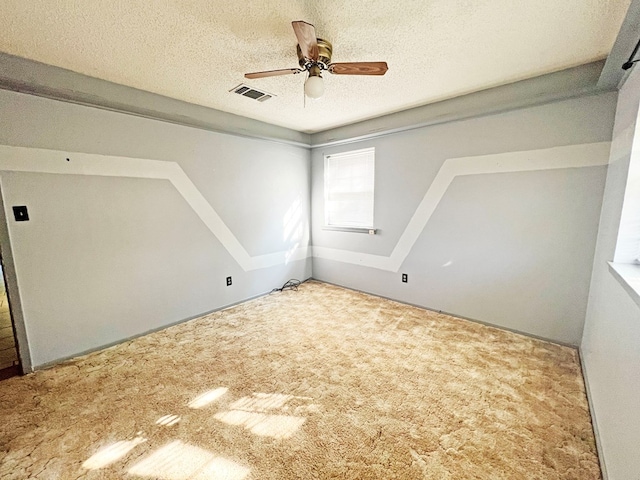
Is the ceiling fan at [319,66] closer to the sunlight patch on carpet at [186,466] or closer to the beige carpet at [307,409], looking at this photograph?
the beige carpet at [307,409]

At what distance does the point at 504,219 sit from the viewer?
270cm

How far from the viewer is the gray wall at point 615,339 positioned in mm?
1151

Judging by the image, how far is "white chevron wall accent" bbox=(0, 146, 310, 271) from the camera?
2.10 metres

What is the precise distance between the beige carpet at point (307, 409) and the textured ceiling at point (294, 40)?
8.08 feet

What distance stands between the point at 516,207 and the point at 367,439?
8.18 ft

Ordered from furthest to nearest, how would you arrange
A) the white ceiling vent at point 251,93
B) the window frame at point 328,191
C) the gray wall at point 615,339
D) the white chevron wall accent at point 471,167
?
the window frame at point 328,191 < the white ceiling vent at point 251,93 < the white chevron wall accent at point 471,167 < the gray wall at point 615,339

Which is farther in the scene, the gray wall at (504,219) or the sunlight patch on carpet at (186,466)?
the gray wall at (504,219)

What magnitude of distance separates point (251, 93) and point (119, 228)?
6.18ft

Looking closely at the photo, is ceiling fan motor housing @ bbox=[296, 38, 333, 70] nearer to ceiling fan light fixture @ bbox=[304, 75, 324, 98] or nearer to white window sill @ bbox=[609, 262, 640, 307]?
ceiling fan light fixture @ bbox=[304, 75, 324, 98]

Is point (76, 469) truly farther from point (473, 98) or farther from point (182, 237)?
point (473, 98)

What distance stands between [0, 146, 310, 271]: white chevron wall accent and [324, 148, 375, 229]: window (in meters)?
1.20

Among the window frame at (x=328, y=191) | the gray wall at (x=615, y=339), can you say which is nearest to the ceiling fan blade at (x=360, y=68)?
the gray wall at (x=615, y=339)

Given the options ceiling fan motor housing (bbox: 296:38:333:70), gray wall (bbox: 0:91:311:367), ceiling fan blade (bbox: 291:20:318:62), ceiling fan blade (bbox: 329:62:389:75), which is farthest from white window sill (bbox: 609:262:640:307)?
gray wall (bbox: 0:91:311:367)

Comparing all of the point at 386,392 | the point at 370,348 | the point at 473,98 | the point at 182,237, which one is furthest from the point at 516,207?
the point at 182,237
